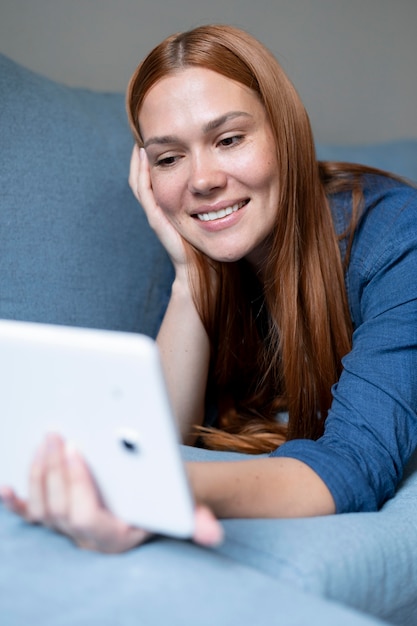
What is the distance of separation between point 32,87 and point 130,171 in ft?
0.74

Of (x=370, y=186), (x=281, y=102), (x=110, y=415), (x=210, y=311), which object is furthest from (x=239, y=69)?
(x=110, y=415)

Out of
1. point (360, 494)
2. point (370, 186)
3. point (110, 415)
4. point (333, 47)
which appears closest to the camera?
point (110, 415)

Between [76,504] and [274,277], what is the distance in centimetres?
73

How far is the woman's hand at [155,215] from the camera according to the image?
154cm

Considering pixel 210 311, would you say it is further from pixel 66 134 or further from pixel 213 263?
pixel 66 134

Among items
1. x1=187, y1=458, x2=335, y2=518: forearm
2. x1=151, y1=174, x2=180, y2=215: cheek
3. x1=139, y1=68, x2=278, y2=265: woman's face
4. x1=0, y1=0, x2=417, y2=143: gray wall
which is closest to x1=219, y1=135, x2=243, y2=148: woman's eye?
x1=139, y1=68, x2=278, y2=265: woman's face

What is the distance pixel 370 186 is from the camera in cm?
145

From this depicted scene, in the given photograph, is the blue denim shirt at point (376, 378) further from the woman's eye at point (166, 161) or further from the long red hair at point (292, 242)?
the woman's eye at point (166, 161)

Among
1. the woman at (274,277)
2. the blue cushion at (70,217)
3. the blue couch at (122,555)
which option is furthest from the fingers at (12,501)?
the blue cushion at (70,217)

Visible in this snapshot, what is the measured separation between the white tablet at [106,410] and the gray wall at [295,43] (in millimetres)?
1359

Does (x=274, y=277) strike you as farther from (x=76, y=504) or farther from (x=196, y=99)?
(x=76, y=504)

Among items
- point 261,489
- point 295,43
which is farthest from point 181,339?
point 295,43

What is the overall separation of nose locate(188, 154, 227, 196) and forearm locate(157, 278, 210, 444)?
28 centimetres

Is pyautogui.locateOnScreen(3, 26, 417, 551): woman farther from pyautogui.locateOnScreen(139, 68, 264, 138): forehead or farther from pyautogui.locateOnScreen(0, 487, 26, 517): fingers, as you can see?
pyautogui.locateOnScreen(0, 487, 26, 517): fingers
